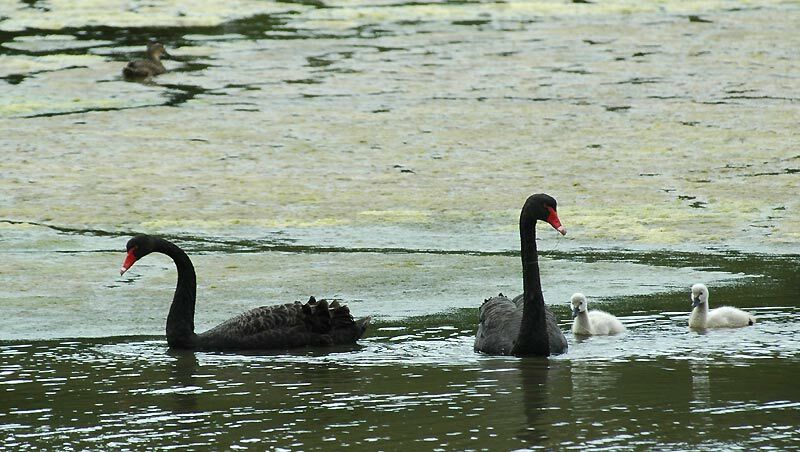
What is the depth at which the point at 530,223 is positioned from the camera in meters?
8.15

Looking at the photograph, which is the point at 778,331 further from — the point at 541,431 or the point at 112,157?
the point at 112,157

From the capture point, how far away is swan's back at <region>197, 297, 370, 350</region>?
319 inches

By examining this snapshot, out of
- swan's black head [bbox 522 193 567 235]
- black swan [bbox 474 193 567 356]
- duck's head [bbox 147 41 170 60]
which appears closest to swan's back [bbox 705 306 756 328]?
black swan [bbox 474 193 567 356]

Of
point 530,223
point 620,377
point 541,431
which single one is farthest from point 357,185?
point 541,431

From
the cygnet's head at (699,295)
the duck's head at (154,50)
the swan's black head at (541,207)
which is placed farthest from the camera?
the duck's head at (154,50)

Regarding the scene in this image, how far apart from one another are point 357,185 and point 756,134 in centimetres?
403

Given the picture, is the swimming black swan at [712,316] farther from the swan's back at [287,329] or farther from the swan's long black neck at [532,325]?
the swan's back at [287,329]

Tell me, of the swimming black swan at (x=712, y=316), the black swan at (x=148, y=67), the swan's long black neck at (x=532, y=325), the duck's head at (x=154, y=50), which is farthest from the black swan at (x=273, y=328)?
the duck's head at (x=154, y=50)

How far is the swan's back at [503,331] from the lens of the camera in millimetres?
7824

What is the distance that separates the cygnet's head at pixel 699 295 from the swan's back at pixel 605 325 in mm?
435

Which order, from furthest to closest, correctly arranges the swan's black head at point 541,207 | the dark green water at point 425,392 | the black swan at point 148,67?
the black swan at point 148,67
the swan's black head at point 541,207
the dark green water at point 425,392

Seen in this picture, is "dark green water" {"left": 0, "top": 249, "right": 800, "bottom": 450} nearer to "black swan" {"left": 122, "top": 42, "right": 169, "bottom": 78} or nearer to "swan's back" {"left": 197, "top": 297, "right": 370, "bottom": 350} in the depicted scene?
"swan's back" {"left": 197, "top": 297, "right": 370, "bottom": 350}

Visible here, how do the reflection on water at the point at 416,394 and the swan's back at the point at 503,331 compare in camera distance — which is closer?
the reflection on water at the point at 416,394

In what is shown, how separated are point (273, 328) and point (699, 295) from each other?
7.43 ft
